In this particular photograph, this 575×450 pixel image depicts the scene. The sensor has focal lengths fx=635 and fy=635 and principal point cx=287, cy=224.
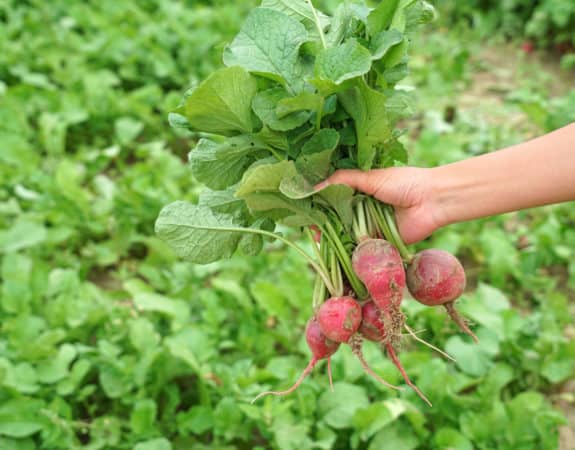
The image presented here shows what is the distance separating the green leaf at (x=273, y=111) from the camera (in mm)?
1474

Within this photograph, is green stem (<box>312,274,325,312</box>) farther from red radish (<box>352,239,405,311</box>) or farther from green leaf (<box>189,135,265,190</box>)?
green leaf (<box>189,135,265,190</box>)

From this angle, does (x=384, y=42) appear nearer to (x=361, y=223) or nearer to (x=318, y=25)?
(x=318, y=25)

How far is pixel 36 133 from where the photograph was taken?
3963 millimetres

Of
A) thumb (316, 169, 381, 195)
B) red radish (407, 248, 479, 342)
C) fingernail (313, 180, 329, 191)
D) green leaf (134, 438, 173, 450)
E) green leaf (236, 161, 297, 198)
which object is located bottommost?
green leaf (134, 438, 173, 450)

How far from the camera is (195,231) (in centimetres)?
163

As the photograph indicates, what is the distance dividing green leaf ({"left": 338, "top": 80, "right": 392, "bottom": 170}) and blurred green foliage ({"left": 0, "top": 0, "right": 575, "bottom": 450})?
0.53 metres

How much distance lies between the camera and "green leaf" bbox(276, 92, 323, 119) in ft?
4.56

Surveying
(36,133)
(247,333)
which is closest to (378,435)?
(247,333)

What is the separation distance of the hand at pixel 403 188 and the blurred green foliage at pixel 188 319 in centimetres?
61

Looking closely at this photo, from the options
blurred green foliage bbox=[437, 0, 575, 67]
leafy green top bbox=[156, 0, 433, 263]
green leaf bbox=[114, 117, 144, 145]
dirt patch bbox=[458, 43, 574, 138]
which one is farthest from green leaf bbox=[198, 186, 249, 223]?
blurred green foliage bbox=[437, 0, 575, 67]

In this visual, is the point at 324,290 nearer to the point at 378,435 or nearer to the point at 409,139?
the point at 378,435

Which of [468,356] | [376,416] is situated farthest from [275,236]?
[468,356]

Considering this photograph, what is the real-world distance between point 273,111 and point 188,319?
52.9 inches

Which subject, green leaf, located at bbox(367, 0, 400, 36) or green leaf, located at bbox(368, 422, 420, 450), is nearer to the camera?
green leaf, located at bbox(367, 0, 400, 36)
